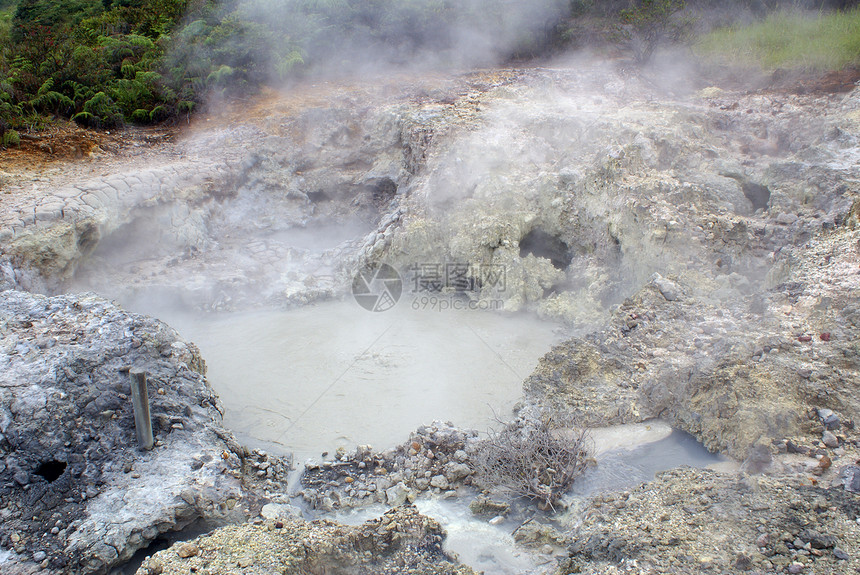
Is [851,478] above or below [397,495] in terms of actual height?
above

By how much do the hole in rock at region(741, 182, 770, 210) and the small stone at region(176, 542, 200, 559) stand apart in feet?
22.7

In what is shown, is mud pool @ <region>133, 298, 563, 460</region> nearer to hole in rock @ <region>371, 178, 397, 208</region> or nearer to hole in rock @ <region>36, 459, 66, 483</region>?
hole in rock @ <region>36, 459, 66, 483</region>

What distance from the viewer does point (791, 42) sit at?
891 centimetres

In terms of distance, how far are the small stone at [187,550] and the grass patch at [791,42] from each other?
976cm

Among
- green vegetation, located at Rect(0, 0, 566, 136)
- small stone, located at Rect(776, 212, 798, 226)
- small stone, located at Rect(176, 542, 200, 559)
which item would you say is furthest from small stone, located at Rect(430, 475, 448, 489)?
green vegetation, located at Rect(0, 0, 566, 136)

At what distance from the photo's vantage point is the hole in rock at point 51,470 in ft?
12.7

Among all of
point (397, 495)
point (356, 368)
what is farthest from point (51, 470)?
point (356, 368)

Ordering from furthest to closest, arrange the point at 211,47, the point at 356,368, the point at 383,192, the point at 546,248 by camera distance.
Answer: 1. the point at 211,47
2. the point at 383,192
3. the point at 546,248
4. the point at 356,368

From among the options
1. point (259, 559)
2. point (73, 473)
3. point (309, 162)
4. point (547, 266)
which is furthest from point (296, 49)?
point (259, 559)

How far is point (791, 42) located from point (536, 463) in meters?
8.58

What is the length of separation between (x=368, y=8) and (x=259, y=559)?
11.8m

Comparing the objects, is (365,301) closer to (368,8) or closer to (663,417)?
(663,417)

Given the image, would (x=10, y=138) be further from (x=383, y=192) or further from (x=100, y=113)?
(x=383, y=192)

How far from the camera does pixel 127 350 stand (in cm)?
485
